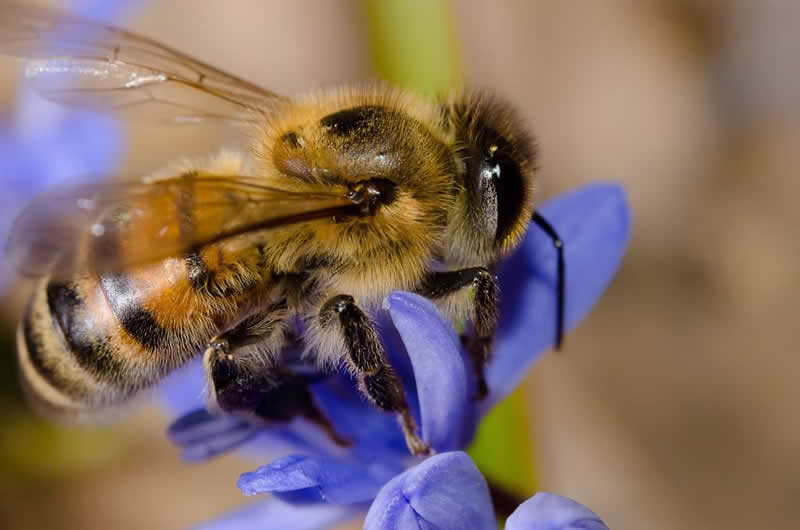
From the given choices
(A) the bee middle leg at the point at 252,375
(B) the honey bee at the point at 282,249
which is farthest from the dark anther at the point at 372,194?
(A) the bee middle leg at the point at 252,375

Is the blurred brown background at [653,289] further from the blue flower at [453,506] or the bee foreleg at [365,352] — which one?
the blue flower at [453,506]

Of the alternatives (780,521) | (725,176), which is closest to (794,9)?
(725,176)

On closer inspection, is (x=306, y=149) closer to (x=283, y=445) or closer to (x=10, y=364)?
(x=283, y=445)

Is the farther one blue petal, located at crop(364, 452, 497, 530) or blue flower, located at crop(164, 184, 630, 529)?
blue flower, located at crop(164, 184, 630, 529)

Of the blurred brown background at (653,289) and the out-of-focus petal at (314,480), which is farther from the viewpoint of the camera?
the blurred brown background at (653,289)

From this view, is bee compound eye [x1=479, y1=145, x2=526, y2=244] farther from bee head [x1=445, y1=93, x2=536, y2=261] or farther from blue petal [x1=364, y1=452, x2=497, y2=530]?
blue petal [x1=364, y1=452, x2=497, y2=530]

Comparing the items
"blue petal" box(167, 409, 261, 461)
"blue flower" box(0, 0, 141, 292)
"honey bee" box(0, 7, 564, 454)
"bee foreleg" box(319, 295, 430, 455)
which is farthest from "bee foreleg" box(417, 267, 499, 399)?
"blue flower" box(0, 0, 141, 292)

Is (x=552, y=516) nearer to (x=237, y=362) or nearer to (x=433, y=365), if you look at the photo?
(x=433, y=365)
